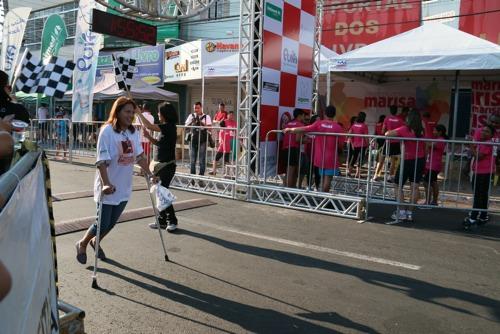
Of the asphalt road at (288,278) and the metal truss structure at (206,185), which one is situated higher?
the metal truss structure at (206,185)

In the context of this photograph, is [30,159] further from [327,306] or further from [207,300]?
[327,306]

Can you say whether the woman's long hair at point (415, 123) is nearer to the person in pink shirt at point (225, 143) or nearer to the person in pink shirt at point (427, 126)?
the person in pink shirt at point (427, 126)

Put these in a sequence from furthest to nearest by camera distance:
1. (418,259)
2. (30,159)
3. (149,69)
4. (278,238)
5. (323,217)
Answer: (149,69) → (323,217) → (278,238) → (418,259) → (30,159)

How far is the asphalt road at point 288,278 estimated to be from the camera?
3.67 metres

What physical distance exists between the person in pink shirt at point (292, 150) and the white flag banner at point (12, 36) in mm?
9994

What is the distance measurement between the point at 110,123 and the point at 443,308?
3687 mm

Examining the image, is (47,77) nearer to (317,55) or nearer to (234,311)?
(317,55)

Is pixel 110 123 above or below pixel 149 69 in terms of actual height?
below

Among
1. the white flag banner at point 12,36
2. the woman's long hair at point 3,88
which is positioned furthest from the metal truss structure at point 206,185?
the white flag banner at point 12,36

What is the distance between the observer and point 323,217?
745 cm

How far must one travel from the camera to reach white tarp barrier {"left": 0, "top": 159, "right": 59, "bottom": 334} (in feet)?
4.55

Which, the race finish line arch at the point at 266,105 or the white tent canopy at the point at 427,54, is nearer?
the race finish line arch at the point at 266,105

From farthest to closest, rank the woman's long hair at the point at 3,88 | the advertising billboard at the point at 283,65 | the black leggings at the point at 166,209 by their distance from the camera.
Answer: the advertising billboard at the point at 283,65
the black leggings at the point at 166,209
the woman's long hair at the point at 3,88

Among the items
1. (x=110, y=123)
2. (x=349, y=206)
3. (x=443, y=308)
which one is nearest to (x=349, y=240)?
(x=349, y=206)
